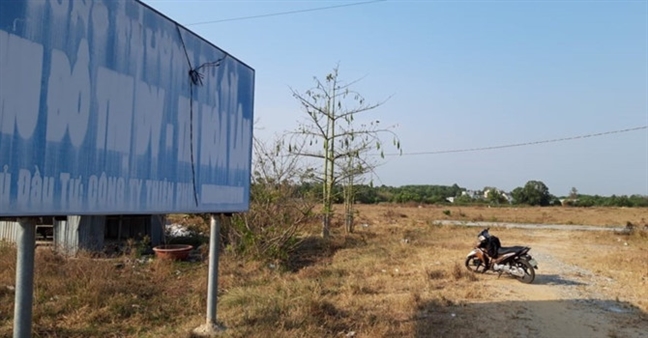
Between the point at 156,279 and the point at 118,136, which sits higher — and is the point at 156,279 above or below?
below

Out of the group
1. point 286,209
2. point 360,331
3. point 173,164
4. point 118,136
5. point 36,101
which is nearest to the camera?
point 36,101

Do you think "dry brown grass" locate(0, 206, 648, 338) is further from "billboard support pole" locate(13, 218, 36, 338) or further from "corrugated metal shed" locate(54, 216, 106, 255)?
"billboard support pole" locate(13, 218, 36, 338)

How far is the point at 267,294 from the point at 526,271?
209 inches

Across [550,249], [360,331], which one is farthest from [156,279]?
[550,249]

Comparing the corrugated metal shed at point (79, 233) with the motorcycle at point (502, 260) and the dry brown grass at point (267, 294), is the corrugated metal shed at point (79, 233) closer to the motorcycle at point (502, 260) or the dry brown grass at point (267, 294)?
the dry brown grass at point (267, 294)

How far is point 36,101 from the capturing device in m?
2.83

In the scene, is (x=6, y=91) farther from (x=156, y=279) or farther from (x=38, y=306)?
(x=156, y=279)

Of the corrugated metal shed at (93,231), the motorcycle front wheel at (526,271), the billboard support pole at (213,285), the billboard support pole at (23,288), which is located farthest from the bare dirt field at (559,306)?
the corrugated metal shed at (93,231)

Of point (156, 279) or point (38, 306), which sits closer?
point (38, 306)

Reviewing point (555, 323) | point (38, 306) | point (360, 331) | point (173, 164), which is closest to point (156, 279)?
point (38, 306)

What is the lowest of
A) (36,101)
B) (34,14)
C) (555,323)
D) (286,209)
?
(555,323)

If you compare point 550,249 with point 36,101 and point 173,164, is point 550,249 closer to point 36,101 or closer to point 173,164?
point 173,164

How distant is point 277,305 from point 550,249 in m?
12.2

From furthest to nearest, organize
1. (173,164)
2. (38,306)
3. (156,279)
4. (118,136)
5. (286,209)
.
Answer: (286,209)
(156,279)
(38,306)
(173,164)
(118,136)
